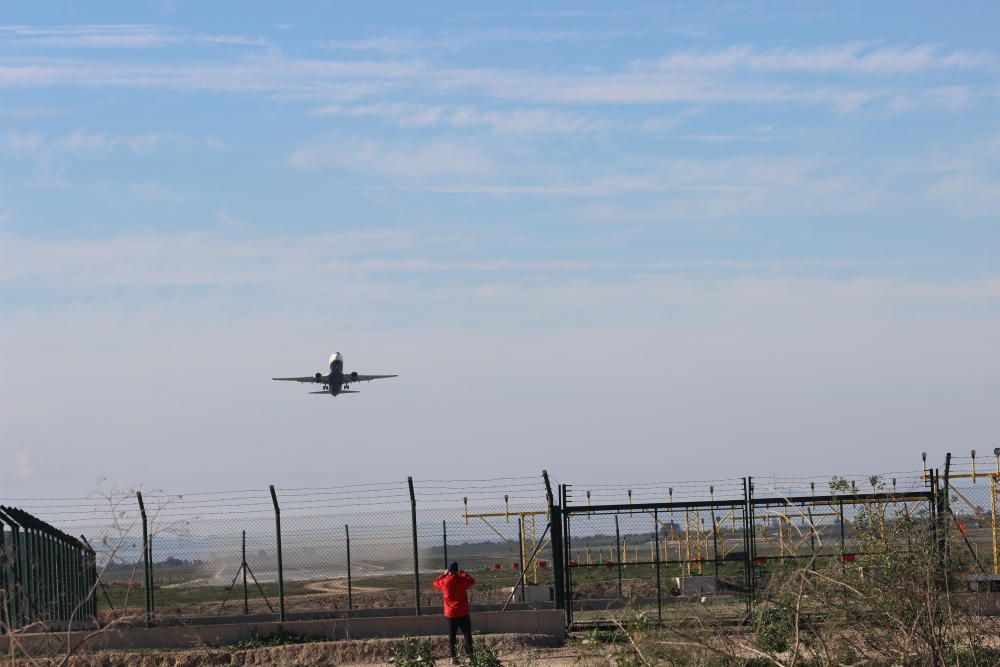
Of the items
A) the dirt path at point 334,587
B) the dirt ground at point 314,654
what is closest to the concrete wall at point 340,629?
the dirt ground at point 314,654

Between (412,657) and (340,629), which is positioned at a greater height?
(412,657)

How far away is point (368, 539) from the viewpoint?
29375mm

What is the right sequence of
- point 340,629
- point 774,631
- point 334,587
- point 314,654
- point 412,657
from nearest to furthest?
point 774,631 < point 412,657 < point 314,654 < point 340,629 < point 334,587

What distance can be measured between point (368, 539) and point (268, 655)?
9211mm

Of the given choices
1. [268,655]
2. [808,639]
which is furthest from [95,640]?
[808,639]

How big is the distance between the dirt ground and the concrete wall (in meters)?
0.55

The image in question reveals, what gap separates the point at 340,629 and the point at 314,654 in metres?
1.22

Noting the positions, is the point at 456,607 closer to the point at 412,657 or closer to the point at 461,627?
the point at 461,627

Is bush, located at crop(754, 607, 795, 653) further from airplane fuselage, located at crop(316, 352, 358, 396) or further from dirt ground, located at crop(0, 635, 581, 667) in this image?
airplane fuselage, located at crop(316, 352, 358, 396)

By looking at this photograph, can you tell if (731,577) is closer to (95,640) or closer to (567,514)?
(567,514)

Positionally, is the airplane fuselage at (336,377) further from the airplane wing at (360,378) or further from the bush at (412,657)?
the bush at (412,657)

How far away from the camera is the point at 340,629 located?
854 inches

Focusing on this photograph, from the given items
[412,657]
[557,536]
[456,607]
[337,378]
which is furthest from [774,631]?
[337,378]

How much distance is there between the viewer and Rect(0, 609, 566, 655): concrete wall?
21359 mm
